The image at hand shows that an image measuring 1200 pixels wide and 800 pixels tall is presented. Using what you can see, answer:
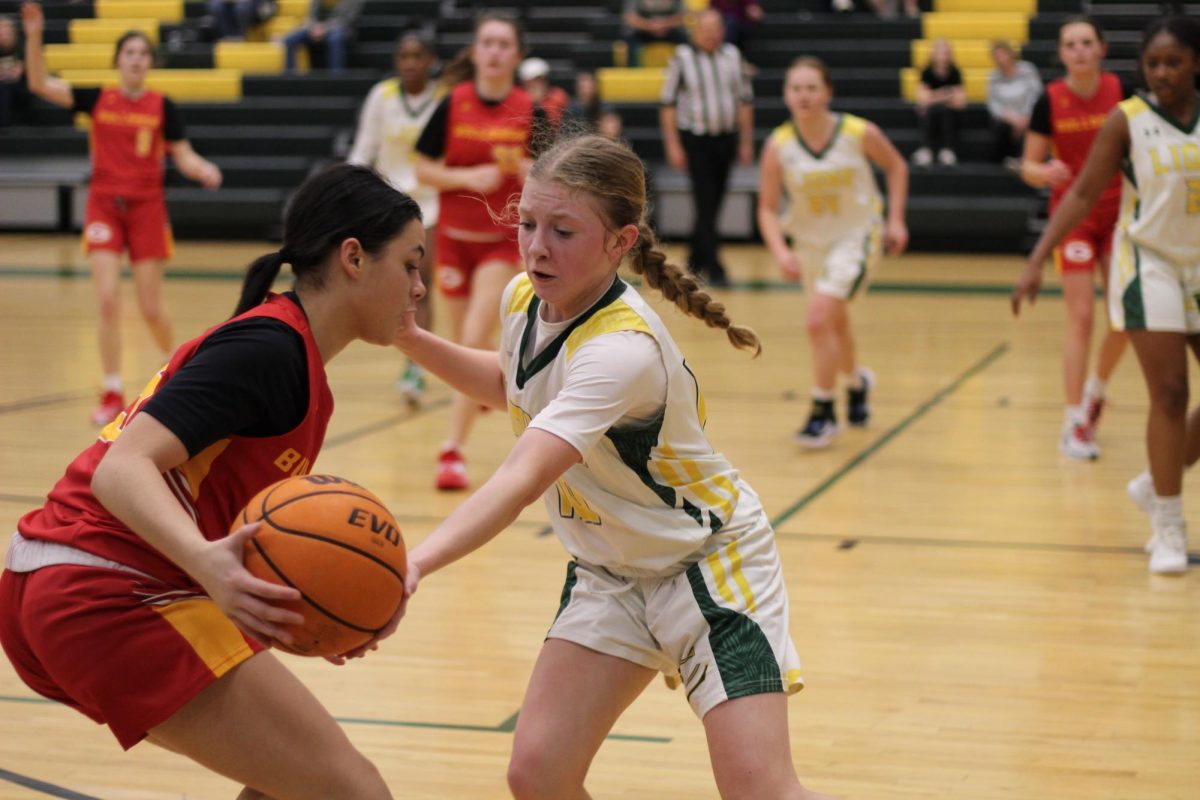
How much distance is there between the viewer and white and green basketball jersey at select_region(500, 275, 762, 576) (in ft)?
8.98

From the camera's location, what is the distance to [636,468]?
9.06 ft

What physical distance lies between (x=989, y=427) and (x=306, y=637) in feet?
19.3

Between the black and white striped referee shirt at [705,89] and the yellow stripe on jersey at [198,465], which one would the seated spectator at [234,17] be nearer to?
the black and white striped referee shirt at [705,89]

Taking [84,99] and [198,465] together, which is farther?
[84,99]

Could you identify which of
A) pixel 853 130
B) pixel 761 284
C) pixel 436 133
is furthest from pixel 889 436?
pixel 761 284

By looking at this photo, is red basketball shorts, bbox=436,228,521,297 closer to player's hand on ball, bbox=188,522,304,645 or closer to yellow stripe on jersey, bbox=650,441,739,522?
yellow stripe on jersey, bbox=650,441,739,522

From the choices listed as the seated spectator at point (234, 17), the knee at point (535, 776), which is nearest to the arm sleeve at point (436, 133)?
the knee at point (535, 776)

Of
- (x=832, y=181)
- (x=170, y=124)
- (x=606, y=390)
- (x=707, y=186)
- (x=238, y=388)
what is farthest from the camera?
(x=707, y=186)

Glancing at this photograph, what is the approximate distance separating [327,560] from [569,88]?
15.2 metres

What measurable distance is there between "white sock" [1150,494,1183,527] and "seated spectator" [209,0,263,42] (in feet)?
51.4

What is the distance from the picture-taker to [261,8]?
19109 mm

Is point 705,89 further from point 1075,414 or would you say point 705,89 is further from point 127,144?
point 1075,414

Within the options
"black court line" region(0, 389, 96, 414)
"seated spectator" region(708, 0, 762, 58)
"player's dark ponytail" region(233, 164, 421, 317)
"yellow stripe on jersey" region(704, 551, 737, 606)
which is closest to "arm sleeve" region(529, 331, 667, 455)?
"yellow stripe on jersey" region(704, 551, 737, 606)

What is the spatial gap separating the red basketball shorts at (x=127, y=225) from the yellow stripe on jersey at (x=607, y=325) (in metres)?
5.57
